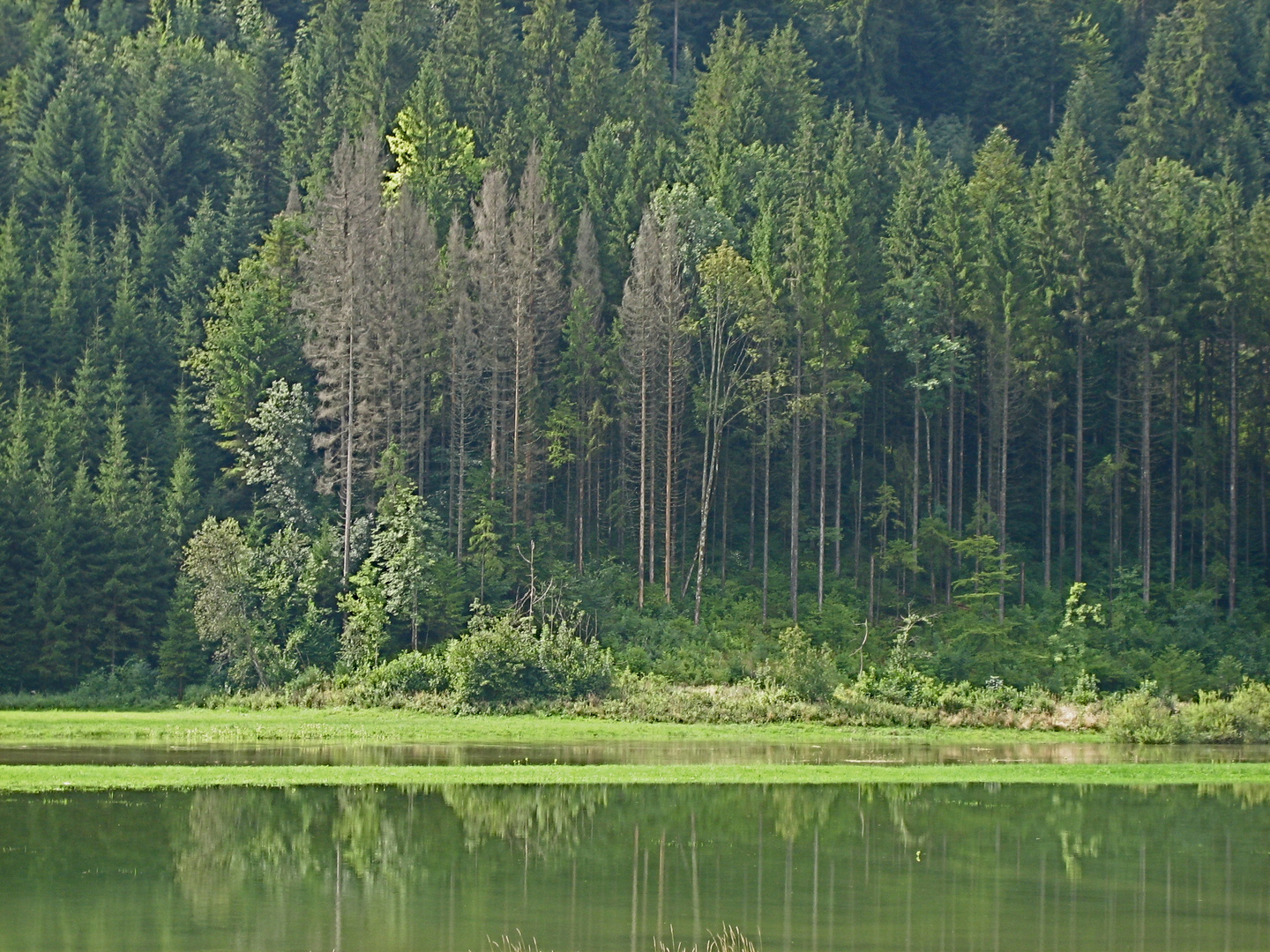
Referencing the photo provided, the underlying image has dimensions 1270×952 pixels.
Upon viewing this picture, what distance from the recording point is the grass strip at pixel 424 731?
193 feet

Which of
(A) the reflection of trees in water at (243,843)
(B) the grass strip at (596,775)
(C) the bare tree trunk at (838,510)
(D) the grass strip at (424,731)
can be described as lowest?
(D) the grass strip at (424,731)

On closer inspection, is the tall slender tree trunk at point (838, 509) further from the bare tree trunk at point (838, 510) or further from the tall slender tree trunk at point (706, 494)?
the tall slender tree trunk at point (706, 494)

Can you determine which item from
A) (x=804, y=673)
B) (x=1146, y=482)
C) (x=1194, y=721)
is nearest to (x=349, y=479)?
(x=804, y=673)

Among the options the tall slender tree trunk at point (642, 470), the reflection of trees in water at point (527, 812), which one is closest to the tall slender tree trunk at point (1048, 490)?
the tall slender tree trunk at point (642, 470)

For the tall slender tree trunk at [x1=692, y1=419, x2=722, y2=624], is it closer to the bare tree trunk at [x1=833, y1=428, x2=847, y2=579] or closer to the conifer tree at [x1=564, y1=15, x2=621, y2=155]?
the bare tree trunk at [x1=833, y1=428, x2=847, y2=579]

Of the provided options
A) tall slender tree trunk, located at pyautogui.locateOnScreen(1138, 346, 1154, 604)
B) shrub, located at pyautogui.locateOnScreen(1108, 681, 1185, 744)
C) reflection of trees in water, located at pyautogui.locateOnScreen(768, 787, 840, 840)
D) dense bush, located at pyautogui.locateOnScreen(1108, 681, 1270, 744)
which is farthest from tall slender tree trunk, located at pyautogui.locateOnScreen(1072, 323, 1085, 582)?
reflection of trees in water, located at pyautogui.locateOnScreen(768, 787, 840, 840)

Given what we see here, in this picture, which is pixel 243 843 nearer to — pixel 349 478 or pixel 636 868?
pixel 636 868

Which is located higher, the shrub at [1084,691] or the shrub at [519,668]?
the shrub at [519,668]

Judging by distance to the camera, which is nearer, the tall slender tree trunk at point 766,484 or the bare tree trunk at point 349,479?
the bare tree trunk at point 349,479

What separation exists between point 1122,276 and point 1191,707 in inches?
1163

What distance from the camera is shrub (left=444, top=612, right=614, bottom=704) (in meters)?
67.9

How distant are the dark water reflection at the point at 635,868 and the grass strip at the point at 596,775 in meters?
1.33

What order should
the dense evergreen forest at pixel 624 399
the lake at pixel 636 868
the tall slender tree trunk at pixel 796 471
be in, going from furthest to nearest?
the tall slender tree trunk at pixel 796 471, the dense evergreen forest at pixel 624 399, the lake at pixel 636 868

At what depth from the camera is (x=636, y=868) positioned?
112 feet
